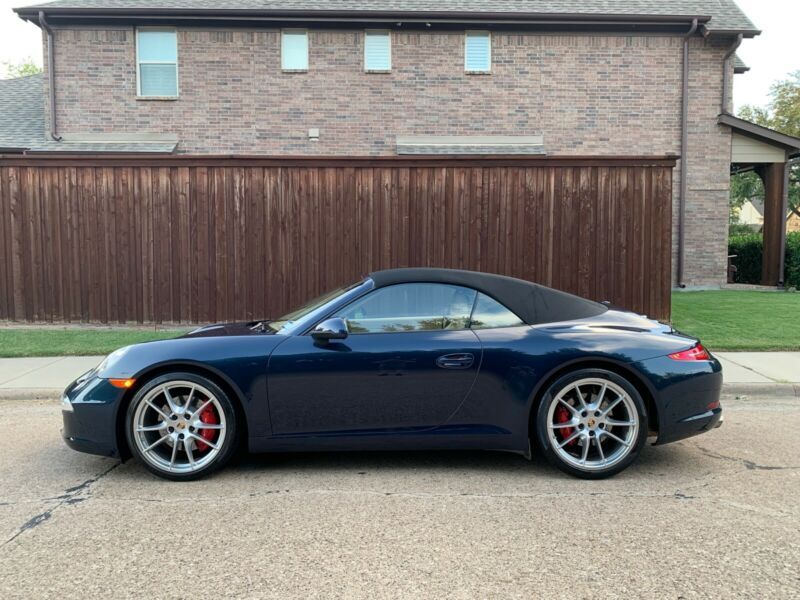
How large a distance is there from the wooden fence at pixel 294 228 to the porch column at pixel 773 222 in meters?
8.01

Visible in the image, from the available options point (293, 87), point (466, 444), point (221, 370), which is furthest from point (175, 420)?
point (293, 87)

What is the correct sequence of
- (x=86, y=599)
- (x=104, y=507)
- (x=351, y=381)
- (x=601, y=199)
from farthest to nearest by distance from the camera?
(x=601, y=199), (x=351, y=381), (x=104, y=507), (x=86, y=599)

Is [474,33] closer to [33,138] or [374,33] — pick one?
[374,33]

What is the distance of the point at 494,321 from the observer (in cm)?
423

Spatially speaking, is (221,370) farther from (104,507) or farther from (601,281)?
(601,281)

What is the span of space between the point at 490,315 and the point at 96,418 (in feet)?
8.83

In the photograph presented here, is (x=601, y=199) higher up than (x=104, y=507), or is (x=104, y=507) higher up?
(x=601, y=199)

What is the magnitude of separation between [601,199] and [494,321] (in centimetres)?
642

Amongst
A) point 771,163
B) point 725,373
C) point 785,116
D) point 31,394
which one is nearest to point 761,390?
point 725,373

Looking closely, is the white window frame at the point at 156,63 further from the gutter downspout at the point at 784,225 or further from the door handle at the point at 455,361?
the gutter downspout at the point at 784,225

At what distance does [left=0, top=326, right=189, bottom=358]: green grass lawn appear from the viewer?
8.27m

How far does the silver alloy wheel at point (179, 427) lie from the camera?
13.2 feet

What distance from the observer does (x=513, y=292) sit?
173 inches

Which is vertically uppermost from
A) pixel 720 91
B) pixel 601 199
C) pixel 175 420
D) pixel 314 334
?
pixel 720 91
